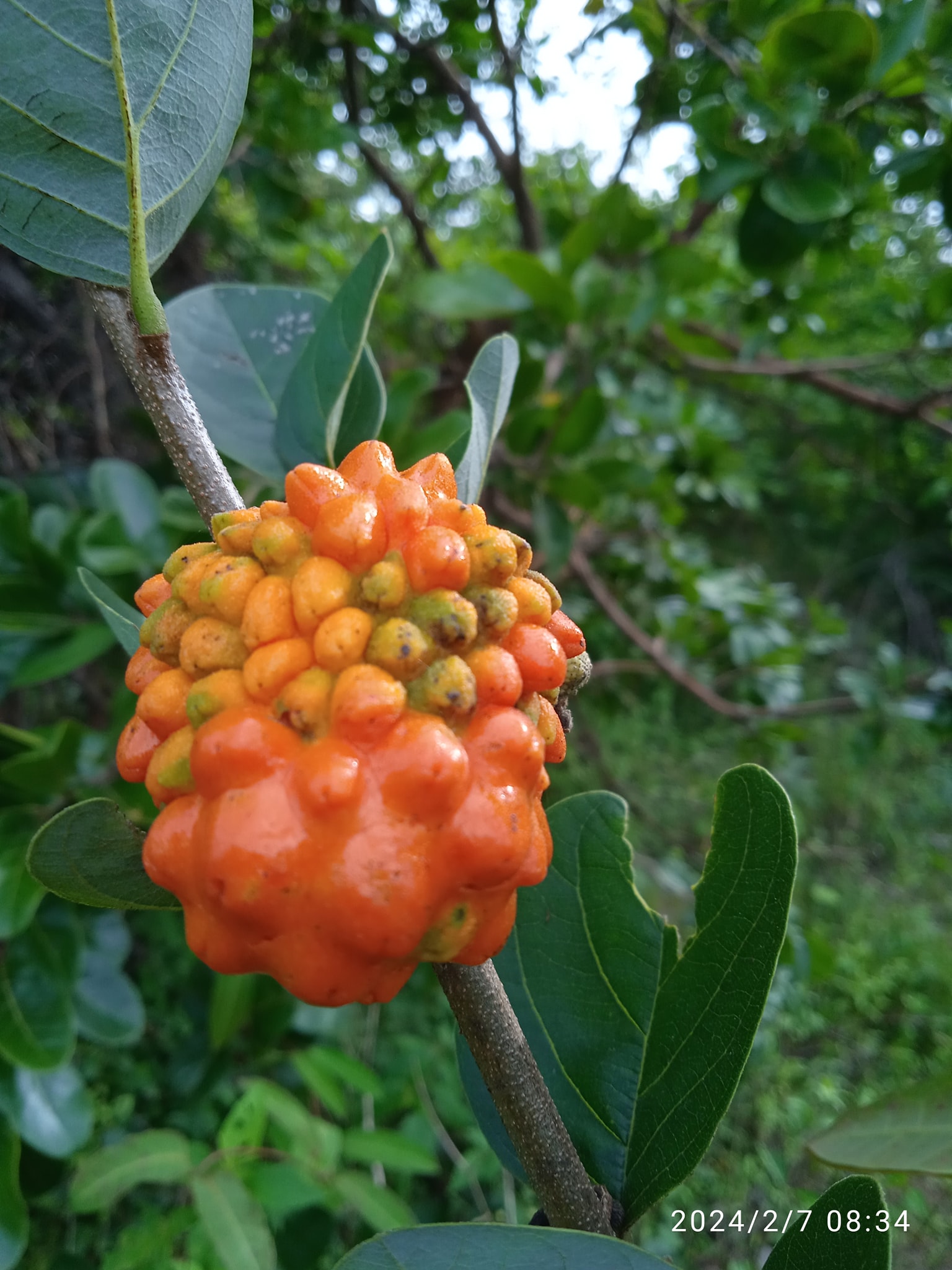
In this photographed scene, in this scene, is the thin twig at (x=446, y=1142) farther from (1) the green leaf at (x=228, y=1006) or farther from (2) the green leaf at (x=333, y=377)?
(2) the green leaf at (x=333, y=377)

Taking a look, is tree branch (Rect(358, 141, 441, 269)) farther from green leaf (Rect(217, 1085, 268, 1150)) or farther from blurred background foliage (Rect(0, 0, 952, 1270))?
green leaf (Rect(217, 1085, 268, 1150))

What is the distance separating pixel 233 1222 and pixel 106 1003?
0.47 metres

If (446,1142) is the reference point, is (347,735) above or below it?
above

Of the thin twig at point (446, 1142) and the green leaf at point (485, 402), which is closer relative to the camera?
the green leaf at point (485, 402)

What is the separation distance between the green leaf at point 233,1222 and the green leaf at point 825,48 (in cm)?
234

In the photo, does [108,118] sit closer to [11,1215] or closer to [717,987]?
[717,987]

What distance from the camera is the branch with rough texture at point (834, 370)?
2.16 m

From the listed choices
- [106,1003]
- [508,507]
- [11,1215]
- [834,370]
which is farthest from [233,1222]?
[834,370]

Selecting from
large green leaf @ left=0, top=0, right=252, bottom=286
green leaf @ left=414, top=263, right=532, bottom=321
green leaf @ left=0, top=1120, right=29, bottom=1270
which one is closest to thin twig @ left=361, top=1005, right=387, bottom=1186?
green leaf @ left=0, top=1120, right=29, bottom=1270

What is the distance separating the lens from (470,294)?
1.83 meters

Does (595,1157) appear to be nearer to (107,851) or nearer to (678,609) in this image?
(107,851)

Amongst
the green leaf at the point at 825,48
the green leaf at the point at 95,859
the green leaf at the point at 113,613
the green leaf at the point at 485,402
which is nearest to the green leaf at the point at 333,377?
the green leaf at the point at 485,402

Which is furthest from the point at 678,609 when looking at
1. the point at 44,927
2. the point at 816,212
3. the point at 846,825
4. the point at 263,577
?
the point at 846,825

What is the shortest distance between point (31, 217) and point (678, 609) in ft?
8.25
